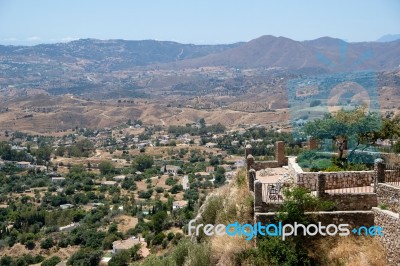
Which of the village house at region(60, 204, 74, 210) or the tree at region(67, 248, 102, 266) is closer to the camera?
the tree at region(67, 248, 102, 266)

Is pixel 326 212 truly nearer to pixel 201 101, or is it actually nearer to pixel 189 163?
pixel 189 163

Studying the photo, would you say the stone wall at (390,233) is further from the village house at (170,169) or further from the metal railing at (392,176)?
the village house at (170,169)

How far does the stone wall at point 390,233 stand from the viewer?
8805 mm

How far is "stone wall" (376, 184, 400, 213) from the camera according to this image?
9352 mm

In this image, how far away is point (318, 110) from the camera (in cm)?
1524

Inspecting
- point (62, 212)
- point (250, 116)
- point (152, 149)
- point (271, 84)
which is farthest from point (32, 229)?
point (271, 84)

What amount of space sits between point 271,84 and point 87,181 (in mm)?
106253

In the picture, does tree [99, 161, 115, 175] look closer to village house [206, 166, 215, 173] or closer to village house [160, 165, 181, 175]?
village house [160, 165, 181, 175]

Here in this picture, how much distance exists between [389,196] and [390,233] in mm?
863

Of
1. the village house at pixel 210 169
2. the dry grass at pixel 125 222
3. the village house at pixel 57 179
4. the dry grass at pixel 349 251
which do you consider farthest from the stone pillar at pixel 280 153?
the village house at pixel 57 179

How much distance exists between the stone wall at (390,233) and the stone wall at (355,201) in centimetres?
41

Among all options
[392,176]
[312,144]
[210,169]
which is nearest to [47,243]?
[312,144]

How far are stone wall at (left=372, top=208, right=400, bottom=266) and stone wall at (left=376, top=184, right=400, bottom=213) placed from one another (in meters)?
0.23

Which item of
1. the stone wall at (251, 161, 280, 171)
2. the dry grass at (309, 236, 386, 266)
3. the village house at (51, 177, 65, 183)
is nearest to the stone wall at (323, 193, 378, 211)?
the dry grass at (309, 236, 386, 266)
